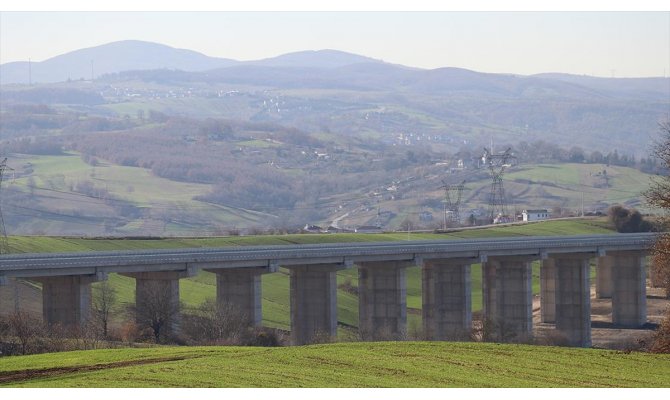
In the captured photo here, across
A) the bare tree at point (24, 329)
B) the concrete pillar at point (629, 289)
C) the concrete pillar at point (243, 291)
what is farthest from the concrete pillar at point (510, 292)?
the bare tree at point (24, 329)

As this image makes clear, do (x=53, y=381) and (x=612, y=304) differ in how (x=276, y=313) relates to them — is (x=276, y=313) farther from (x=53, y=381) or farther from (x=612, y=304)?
(x=53, y=381)

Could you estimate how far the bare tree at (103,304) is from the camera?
84.2 metres

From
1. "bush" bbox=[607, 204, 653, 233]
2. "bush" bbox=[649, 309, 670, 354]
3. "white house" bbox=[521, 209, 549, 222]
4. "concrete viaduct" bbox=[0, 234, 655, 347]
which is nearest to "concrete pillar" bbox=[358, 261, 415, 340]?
"concrete viaduct" bbox=[0, 234, 655, 347]

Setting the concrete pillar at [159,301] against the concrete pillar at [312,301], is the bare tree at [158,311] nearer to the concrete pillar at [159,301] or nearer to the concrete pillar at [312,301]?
the concrete pillar at [159,301]

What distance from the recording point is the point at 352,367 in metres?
47.6

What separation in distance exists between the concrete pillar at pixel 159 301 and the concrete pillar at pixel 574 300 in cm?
3187

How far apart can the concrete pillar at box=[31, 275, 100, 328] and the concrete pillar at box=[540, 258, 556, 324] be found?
164 feet

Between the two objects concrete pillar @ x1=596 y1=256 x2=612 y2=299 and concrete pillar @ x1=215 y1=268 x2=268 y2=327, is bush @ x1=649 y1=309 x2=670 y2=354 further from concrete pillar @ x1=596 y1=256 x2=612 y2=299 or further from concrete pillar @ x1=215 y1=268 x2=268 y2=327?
concrete pillar @ x1=596 y1=256 x2=612 y2=299

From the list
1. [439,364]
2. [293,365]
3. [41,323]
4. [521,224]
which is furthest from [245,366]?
[521,224]

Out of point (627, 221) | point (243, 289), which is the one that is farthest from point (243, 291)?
point (627, 221)

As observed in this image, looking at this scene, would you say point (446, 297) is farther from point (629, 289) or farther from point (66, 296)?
point (66, 296)

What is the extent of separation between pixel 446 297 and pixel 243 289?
17877 mm

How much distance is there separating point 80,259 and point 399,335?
65.8 feet

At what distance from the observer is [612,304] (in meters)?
122
